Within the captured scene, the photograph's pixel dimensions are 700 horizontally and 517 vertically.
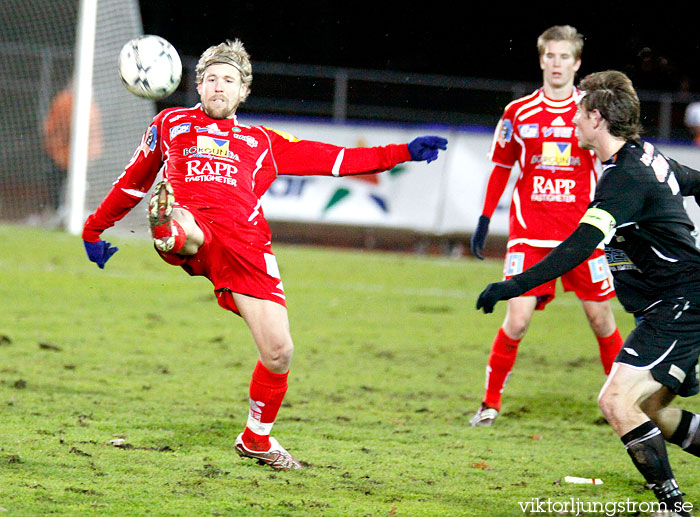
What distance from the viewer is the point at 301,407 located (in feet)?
18.1

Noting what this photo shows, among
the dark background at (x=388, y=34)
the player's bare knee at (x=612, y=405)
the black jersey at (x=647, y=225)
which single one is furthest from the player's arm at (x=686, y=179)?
the dark background at (x=388, y=34)

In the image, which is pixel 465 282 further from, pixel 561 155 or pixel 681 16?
pixel 681 16

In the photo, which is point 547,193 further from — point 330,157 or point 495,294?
point 495,294

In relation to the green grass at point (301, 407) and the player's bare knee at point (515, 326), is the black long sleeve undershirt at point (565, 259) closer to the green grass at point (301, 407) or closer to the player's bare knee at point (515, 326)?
the green grass at point (301, 407)

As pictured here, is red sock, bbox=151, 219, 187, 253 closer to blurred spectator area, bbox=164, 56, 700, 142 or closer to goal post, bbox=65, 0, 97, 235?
goal post, bbox=65, 0, 97, 235

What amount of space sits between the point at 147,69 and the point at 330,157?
131 cm

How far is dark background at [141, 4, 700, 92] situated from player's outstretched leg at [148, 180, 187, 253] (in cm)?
1475

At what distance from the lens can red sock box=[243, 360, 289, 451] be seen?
14.0 feet

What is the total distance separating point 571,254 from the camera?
11.6 ft

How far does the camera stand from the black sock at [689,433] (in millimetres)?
3824

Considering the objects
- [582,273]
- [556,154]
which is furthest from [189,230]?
[582,273]

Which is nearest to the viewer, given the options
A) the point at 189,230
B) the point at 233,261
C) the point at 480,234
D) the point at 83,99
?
the point at 189,230

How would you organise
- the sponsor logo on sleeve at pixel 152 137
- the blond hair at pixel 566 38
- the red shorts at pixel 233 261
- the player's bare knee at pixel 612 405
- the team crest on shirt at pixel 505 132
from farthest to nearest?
the team crest on shirt at pixel 505 132 < the blond hair at pixel 566 38 < the sponsor logo on sleeve at pixel 152 137 < the red shorts at pixel 233 261 < the player's bare knee at pixel 612 405

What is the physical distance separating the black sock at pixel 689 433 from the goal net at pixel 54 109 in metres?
9.22
